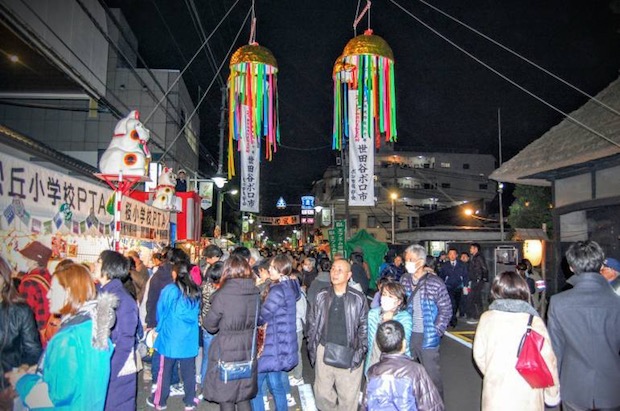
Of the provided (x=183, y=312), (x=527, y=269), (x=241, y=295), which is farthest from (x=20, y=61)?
(x=527, y=269)

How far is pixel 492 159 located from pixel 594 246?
200 ft

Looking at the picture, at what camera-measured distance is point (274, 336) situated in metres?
4.98

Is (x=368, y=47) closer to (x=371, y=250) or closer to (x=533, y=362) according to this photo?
(x=533, y=362)

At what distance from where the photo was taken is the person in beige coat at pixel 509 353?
3.62m

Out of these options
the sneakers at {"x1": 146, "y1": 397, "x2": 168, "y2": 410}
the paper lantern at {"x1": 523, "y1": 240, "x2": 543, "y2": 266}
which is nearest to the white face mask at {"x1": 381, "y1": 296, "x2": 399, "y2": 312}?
the sneakers at {"x1": 146, "y1": 397, "x2": 168, "y2": 410}

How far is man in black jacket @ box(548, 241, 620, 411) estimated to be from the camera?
3572mm

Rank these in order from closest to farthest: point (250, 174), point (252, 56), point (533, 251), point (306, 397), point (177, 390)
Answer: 1. point (306, 397)
2. point (177, 390)
3. point (252, 56)
4. point (250, 174)
5. point (533, 251)

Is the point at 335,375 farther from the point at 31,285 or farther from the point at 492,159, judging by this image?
the point at 492,159

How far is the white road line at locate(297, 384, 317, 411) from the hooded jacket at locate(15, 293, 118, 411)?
329 centimetres

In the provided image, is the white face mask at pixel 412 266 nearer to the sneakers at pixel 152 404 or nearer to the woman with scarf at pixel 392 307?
→ the woman with scarf at pixel 392 307

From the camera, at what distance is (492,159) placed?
Answer: 60.3 metres

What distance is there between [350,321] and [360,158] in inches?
313

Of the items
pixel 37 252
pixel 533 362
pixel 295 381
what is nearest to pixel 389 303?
pixel 533 362

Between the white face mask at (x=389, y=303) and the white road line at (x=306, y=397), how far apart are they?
2.19 meters
